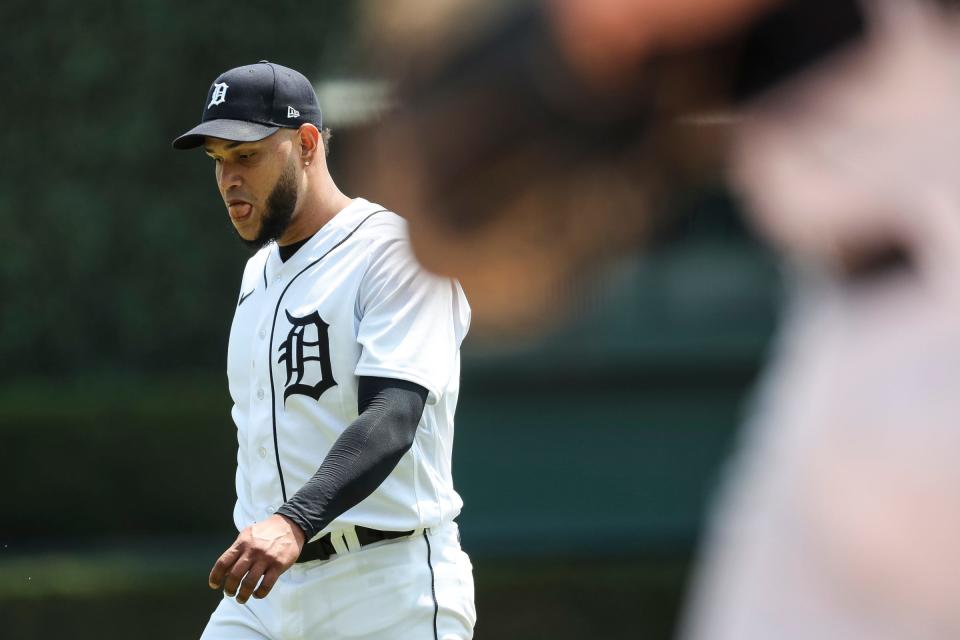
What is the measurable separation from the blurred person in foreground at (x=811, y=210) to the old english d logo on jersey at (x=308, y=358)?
2171 millimetres

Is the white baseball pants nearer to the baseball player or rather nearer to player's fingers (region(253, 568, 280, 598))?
the baseball player

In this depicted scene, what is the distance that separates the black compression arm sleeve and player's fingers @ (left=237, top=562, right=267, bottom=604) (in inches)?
4.6

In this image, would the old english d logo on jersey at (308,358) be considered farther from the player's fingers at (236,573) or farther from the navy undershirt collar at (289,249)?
the player's fingers at (236,573)

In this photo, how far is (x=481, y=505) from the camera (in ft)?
28.2

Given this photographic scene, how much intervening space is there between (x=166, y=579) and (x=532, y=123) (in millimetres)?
6629

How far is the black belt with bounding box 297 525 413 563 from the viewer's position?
130 inches

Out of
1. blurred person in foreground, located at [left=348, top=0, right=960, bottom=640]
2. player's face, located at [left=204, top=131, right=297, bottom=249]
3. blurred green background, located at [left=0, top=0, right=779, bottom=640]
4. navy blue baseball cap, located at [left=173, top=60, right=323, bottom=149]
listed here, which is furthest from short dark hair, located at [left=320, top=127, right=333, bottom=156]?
blurred green background, located at [left=0, top=0, right=779, bottom=640]

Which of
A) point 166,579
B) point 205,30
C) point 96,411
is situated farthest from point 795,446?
point 205,30

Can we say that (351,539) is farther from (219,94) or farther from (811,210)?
(811,210)

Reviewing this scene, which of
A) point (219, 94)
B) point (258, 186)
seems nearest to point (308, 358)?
point (258, 186)

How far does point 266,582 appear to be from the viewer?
9.68 feet

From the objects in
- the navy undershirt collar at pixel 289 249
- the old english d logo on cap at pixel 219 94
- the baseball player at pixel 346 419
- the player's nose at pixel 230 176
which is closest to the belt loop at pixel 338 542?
the baseball player at pixel 346 419

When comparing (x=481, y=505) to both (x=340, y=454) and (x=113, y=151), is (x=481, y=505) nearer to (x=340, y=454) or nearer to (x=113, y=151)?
(x=113, y=151)

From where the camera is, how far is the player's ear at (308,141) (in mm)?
3635
